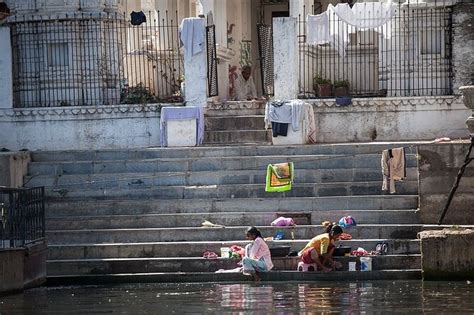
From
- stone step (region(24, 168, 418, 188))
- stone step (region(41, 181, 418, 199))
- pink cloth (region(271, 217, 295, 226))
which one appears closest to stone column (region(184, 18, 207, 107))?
stone step (region(24, 168, 418, 188))

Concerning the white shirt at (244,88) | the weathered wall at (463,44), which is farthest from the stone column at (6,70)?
the weathered wall at (463,44)

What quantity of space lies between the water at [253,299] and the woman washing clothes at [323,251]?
0.44 meters

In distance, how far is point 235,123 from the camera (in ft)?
94.6

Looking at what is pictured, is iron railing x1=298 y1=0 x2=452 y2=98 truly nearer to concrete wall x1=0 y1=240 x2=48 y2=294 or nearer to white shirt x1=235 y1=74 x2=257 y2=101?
white shirt x1=235 y1=74 x2=257 y2=101

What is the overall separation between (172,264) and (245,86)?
1138cm

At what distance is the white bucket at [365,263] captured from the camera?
22.6 m

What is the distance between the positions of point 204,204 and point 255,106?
5.07 meters

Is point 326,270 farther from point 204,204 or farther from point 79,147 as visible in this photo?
point 79,147

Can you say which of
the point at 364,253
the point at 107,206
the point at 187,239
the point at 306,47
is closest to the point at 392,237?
the point at 364,253

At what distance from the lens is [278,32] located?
93.7 feet

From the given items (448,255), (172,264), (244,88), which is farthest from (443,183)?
(244,88)

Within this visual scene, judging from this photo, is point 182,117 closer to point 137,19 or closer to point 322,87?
point 137,19

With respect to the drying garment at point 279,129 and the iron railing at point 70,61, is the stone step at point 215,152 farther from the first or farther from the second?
the iron railing at point 70,61

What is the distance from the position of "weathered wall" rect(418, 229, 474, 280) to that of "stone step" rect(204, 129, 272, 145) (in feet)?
22.7
